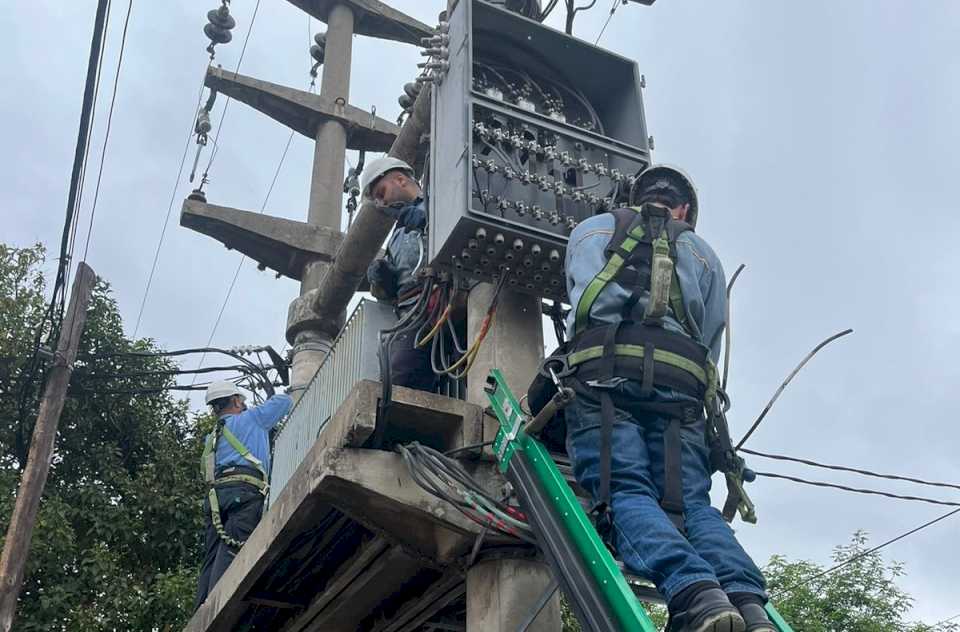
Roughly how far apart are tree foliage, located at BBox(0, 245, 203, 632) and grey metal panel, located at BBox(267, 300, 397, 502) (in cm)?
545

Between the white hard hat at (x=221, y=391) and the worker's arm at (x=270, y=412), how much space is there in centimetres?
70

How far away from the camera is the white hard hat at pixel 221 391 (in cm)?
932

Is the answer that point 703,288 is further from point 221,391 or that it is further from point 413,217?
point 221,391

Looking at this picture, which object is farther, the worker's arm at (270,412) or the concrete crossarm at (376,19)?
the concrete crossarm at (376,19)

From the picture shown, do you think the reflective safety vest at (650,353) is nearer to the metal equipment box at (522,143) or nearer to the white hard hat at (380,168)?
the metal equipment box at (522,143)

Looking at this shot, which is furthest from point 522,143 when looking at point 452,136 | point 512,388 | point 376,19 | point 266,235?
point 376,19

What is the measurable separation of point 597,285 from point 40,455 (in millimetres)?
9431

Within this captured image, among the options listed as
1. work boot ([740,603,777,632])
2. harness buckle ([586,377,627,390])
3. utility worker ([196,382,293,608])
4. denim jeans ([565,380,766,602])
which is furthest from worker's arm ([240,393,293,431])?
work boot ([740,603,777,632])

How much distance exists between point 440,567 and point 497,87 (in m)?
3.00

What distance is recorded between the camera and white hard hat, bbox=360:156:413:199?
24.1 feet

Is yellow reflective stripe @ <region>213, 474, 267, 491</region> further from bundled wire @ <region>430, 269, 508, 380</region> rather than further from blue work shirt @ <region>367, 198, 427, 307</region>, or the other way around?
bundled wire @ <region>430, 269, 508, 380</region>

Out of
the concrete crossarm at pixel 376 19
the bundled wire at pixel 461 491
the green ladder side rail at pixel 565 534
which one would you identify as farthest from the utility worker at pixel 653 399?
the concrete crossarm at pixel 376 19

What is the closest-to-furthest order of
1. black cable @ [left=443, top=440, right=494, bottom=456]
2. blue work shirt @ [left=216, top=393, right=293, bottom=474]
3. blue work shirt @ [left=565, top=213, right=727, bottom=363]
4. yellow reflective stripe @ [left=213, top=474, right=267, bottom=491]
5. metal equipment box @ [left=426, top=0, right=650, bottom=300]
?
blue work shirt @ [left=565, top=213, right=727, bottom=363]
black cable @ [left=443, top=440, right=494, bottom=456]
metal equipment box @ [left=426, top=0, right=650, bottom=300]
yellow reflective stripe @ [left=213, top=474, right=267, bottom=491]
blue work shirt @ [left=216, top=393, right=293, bottom=474]

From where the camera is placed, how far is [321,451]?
5344mm
